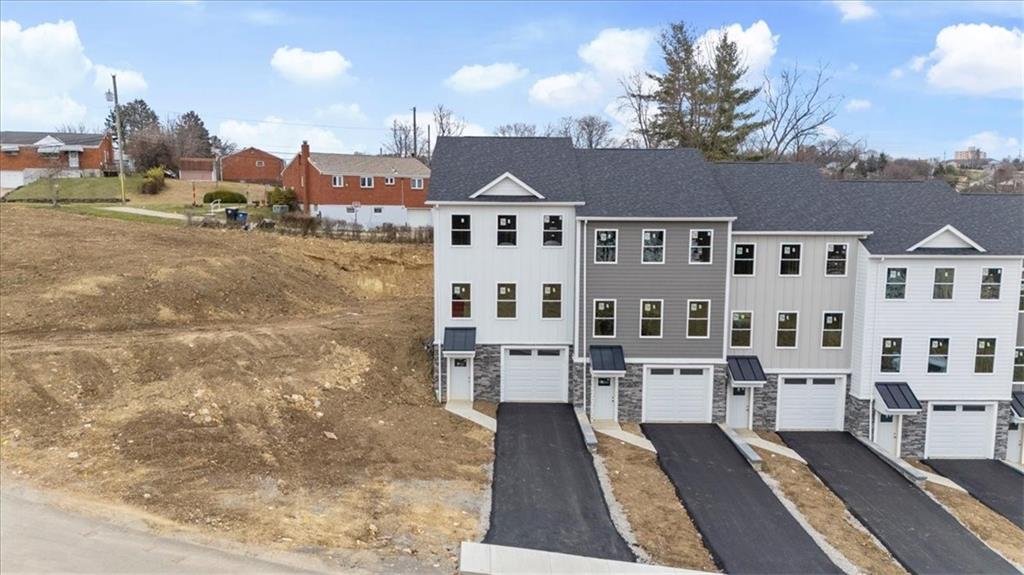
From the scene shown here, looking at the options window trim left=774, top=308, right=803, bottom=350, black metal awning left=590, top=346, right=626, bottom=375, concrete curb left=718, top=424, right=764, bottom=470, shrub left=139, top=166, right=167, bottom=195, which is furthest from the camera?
shrub left=139, top=166, right=167, bottom=195

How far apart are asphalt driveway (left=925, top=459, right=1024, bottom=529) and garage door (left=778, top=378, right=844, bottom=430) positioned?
3366 mm

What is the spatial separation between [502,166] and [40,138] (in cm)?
5210

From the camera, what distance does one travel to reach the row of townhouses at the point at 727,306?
21188 millimetres

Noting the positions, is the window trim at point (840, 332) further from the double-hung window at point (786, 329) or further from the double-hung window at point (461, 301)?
the double-hung window at point (461, 301)

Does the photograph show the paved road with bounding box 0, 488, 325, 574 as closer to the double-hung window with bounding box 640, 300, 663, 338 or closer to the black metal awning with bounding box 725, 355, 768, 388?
the double-hung window with bounding box 640, 300, 663, 338

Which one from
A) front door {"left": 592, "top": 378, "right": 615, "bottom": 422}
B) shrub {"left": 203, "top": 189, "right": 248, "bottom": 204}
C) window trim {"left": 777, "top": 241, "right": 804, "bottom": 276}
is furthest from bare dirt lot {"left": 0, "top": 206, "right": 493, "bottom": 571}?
shrub {"left": 203, "top": 189, "right": 248, "bottom": 204}

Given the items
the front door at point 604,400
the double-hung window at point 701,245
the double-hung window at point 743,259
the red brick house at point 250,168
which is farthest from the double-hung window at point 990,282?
the red brick house at point 250,168

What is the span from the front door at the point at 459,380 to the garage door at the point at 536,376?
4.08 feet

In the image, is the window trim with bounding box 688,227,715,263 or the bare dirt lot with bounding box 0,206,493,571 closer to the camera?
the bare dirt lot with bounding box 0,206,493,571

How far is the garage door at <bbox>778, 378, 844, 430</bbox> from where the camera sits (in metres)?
22.2

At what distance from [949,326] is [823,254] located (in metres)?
4.63

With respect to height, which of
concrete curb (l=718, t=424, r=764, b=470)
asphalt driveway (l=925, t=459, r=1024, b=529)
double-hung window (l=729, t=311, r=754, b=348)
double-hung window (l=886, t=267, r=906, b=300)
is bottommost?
asphalt driveway (l=925, t=459, r=1024, b=529)

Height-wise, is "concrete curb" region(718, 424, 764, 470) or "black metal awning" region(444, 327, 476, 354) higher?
"black metal awning" region(444, 327, 476, 354)

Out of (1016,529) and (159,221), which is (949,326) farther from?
(159,221)
